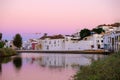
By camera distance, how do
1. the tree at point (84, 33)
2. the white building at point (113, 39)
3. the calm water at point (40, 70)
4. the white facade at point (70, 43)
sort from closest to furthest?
the calm water at point (40, 70), the white building at point (113, 39), the white facade at point (70, 43), the tree at point (84, 33)

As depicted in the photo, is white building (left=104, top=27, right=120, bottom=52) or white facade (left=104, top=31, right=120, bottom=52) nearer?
white building (left=104, top=27, right=120, bottom=52)

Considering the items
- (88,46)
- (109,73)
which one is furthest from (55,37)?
(109,73)

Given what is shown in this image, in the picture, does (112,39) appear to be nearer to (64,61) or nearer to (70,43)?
(70,43)

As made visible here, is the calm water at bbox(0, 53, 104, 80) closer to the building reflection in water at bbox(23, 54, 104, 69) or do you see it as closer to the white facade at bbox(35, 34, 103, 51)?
the building reflection in water at bbox(23, 54, 104, 69)

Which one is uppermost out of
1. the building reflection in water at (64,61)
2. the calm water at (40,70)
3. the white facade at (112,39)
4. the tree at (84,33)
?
the tree at (84,33)

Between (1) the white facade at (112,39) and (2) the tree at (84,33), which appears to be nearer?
(1) the white facade at (112,39)

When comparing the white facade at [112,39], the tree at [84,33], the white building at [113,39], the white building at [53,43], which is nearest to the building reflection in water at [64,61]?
the white building at [113,39]

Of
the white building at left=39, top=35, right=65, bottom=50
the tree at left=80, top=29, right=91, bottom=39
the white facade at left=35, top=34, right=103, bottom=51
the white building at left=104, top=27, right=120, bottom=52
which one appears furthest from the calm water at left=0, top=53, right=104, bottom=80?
the white building at left=39, top=35, right=65, bottom=50

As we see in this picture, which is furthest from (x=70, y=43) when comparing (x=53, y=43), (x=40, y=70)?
(x=40, y=70)

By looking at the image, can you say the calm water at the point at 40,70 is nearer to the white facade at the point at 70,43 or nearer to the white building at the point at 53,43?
the white facade at the point at 70,43

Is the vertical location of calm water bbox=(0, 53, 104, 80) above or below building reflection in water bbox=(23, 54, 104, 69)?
below

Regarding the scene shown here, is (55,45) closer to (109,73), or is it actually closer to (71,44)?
(71,44)

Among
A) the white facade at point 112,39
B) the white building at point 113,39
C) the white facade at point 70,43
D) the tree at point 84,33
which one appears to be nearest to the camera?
the white building at point 113,39

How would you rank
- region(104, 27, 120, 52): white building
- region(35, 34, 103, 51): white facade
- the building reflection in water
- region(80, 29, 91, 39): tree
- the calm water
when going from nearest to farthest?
1. the calm water
2. the building reflection in water
3. region(104, 27, 120, 52): white building
4. region(35, 34, 103, 51): white facade
5. region(80, 29, 91, 39): tree
